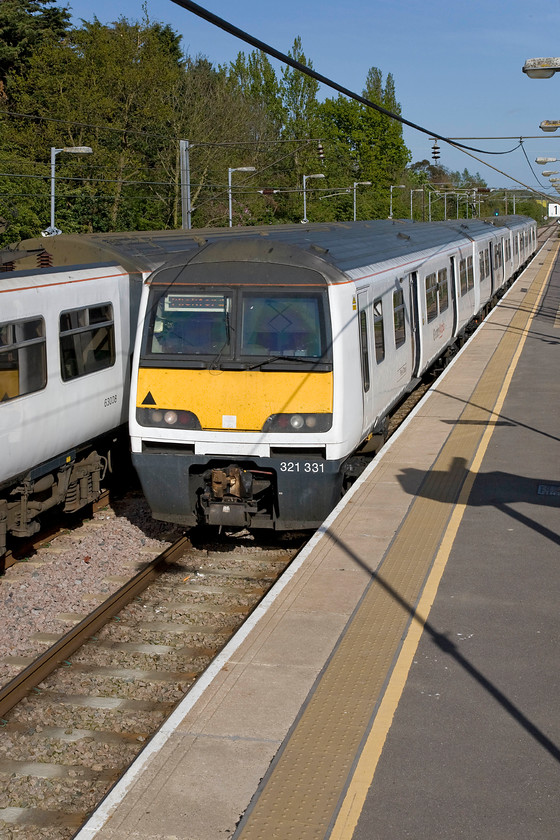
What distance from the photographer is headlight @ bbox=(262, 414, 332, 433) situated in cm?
895

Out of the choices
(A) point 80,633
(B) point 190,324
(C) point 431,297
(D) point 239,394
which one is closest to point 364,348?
(D) point 239,394

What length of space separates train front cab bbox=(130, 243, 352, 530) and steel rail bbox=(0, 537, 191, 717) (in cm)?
54

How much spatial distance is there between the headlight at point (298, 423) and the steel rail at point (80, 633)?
5.69 feet

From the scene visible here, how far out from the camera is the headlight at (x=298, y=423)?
352 inches

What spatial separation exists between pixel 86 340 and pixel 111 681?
4642 mm

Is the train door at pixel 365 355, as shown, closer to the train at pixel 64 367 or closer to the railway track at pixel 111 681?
the railway track at pixel 111 681

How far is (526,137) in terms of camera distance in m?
20.0

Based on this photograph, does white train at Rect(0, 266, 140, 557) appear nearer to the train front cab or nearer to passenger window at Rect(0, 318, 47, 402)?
passenger window at Rect(0, 318, 47, 402)

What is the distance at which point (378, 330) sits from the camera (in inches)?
427

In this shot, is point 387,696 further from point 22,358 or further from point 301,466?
point 22,358

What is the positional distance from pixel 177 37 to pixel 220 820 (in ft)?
234

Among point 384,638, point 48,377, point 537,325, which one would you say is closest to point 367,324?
point 48,377

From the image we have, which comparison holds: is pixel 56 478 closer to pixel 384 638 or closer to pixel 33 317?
pixel 33 317

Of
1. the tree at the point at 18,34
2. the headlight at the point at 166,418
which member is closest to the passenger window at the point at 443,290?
the headlight at the point at 166,418
